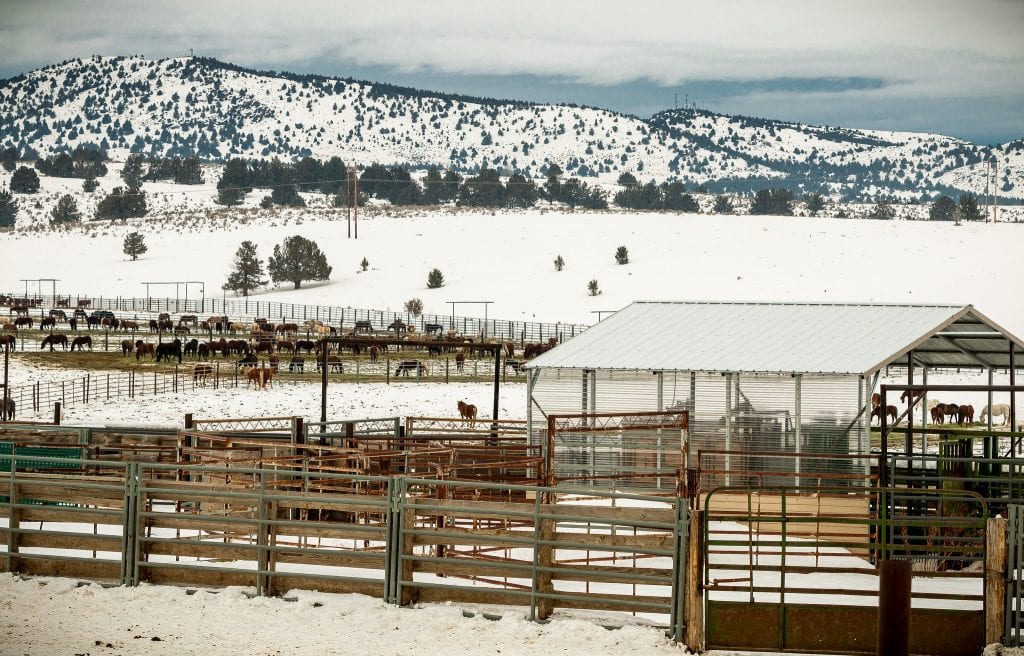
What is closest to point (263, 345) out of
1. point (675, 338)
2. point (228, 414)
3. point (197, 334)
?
point (197, 334)

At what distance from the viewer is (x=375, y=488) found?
2219 centimetres

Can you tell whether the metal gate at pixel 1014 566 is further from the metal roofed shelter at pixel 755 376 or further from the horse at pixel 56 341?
the horse at pixel 56 341

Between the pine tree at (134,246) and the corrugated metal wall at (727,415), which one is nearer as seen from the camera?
the corrugated metal wall at (727,415)

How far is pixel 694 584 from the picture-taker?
12.7 meters

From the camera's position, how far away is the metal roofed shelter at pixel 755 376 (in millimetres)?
23312

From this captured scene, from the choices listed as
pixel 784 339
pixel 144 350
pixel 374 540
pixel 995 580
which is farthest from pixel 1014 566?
pixel 144 350

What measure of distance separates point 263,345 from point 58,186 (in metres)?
149

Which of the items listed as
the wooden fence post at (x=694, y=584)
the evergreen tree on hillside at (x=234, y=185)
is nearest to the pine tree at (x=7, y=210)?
the evergreen tree on hillside at (x=234, y=185)

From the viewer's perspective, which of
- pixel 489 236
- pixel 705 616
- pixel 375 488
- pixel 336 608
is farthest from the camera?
pixel 489 236

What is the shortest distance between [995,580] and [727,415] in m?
12.1

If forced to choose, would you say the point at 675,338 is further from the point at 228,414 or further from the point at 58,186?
the point at 58,186

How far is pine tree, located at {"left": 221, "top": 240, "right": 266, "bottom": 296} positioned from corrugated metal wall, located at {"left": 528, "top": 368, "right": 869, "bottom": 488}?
2977 inches

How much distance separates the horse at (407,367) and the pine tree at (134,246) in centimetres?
6789

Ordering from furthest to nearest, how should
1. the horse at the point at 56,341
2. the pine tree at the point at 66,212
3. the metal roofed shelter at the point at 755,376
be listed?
the pine tree at the point at 66,212, the horse at the point at 56,341, the metal roofed shelter at the point at 755,376
